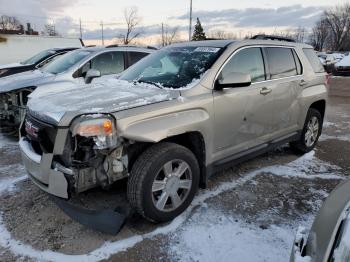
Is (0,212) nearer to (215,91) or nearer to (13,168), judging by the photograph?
(13,168)

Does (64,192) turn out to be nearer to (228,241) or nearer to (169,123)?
(169,123)

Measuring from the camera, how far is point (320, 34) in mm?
84312

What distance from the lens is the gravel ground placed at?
10.4ft

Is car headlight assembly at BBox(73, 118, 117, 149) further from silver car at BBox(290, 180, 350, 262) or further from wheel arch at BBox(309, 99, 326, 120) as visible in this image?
wheel arch at BBox(309, 99, 326, 120)

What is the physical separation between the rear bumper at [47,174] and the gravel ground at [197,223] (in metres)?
0.52

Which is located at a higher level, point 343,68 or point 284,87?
point 284,87

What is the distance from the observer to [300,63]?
214 inches

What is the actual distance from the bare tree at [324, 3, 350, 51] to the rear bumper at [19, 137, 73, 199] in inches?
3187

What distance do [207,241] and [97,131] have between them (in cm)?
143

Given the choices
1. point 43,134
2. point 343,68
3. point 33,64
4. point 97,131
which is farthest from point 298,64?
point 343,68

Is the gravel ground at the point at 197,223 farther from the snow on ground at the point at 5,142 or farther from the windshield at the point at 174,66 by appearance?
the windshield at the point at 174,66

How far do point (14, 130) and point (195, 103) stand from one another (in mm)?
4925

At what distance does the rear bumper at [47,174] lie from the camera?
10.2 feet

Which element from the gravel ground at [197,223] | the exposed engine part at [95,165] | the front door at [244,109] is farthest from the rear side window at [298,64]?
the exposed engine part at [95,165]
